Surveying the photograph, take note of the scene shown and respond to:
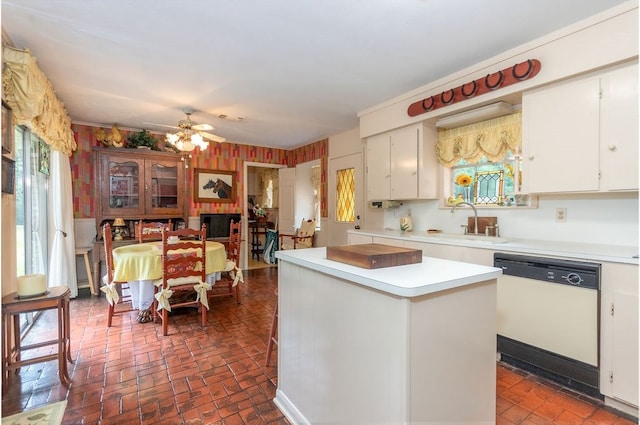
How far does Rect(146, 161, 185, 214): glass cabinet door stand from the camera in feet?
15.0

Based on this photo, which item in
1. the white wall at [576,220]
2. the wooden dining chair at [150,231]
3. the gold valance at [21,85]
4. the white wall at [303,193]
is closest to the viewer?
the gold valance at [21,85]

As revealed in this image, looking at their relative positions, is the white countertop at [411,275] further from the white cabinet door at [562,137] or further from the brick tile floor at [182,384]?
the white cabinet door at [562,137]

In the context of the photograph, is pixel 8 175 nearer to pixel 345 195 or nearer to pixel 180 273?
pixel 180 273

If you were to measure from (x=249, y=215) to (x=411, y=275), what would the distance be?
21.9 feet

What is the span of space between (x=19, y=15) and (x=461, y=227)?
3.89m

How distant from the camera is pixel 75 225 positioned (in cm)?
432

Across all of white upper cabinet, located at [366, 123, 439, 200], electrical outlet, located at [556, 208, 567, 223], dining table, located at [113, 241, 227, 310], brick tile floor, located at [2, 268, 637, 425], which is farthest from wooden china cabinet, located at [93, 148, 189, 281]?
electrical outlet, located at [556, 208, 567, 223]

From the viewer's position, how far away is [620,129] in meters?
1.94

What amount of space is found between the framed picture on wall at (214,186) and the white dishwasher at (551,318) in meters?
4.43

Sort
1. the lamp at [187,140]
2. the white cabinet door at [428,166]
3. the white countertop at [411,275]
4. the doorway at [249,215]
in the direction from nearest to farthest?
the white countertop at [411,275], the white cabinet door at [428,166], the lamp at [187,140], the doorway at [249,215]

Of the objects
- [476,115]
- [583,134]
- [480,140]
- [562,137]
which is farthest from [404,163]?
[583,134]

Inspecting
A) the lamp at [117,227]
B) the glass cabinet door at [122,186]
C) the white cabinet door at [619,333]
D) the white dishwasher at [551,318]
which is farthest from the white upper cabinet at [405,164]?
the lamp at [117,227]

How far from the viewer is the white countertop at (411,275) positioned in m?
1.06

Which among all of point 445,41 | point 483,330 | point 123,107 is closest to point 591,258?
point 483,330
